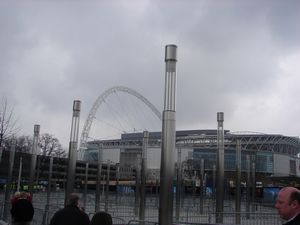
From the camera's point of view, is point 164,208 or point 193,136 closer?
point 164,208

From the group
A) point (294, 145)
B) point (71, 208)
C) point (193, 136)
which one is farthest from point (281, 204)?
point (294, 145)

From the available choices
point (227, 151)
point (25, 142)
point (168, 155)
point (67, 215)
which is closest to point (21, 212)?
point (67, 215)

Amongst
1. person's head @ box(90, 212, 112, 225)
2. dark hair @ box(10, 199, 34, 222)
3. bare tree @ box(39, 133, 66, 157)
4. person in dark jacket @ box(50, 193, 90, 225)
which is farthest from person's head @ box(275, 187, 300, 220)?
bare tree @ box(39, 133, 66, 157)

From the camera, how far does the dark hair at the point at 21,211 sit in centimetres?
1102

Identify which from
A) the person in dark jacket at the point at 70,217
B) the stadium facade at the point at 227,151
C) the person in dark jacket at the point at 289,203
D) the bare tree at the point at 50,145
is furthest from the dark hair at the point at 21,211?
the stadium facade at the point at 227,151

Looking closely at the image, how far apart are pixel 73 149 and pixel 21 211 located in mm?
8112

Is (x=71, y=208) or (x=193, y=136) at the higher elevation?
(x=193, y=136)

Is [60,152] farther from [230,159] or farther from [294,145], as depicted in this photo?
[294,145]

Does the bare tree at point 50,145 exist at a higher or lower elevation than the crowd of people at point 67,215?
higher

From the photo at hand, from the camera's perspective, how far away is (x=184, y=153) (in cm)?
14312

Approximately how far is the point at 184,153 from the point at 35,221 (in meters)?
125

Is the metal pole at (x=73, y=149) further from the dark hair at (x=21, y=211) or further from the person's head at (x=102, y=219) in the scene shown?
the person's head at (x=102, y=219)

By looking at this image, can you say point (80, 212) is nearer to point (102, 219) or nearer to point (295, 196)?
point (102, 219)

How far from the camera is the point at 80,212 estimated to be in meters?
8.95
